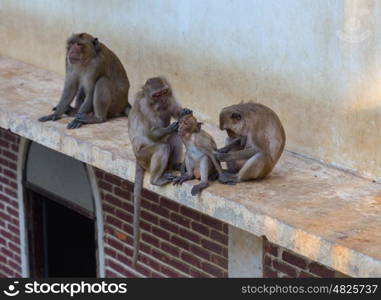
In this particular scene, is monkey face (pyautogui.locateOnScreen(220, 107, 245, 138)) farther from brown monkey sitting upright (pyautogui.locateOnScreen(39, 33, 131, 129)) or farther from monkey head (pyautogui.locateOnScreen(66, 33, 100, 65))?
monkey head (pyautogui.locateOnScreen(66, 33, 100, 65))

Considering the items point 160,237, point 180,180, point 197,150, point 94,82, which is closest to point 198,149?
point 197,150

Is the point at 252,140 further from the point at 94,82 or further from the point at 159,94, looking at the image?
the point at 94,82

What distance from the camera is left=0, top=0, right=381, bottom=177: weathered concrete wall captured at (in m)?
7.47

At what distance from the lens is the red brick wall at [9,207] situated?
1139 cm

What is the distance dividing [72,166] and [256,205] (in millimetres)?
3867

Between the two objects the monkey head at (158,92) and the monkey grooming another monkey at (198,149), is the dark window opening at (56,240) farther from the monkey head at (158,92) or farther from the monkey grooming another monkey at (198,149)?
the monkey grooming another monkey at (198,149)

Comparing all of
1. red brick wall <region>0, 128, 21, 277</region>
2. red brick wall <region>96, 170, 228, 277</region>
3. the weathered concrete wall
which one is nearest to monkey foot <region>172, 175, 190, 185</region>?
the weathered concrete wall

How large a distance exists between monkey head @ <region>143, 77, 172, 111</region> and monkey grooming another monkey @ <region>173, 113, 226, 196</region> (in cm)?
35

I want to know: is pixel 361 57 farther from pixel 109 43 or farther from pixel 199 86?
Result: pixel 109 43

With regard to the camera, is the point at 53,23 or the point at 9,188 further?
the point at 9,188

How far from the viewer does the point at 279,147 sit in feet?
24.3

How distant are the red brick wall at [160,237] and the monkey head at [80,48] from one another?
4.67 ft

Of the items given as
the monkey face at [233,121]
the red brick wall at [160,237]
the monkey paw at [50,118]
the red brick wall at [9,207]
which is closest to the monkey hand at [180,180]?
the monkey face at [233,121]

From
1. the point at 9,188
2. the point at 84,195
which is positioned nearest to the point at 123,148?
the point at 84,195
